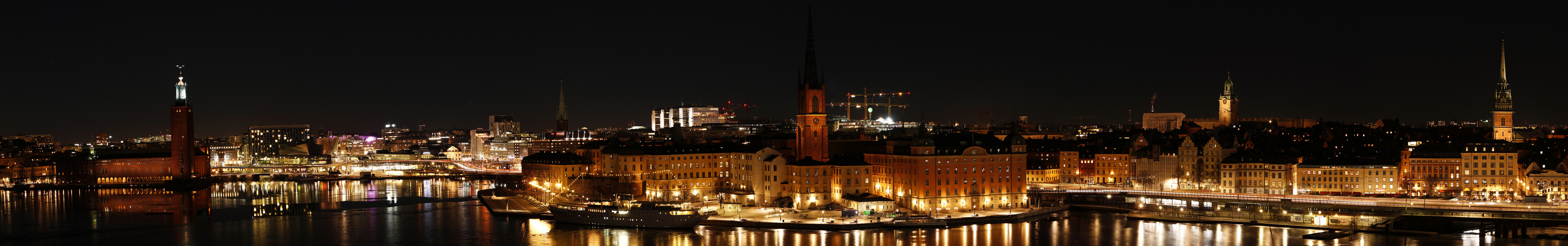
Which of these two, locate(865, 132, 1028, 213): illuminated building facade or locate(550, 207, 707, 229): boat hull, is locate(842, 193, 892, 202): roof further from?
locate(550, 207, 707, 229): boat hull

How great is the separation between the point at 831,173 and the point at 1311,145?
20.5 m

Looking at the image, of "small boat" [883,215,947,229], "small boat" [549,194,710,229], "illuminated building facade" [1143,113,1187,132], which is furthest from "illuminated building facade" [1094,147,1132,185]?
"illuminated building facade" [1143,113,1187,132]

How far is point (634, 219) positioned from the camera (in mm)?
32812

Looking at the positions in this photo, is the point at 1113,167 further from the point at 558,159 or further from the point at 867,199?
the point at 558,159

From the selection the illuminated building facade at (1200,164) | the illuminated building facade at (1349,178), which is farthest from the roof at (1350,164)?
the illuminated building facade at (1200,164)

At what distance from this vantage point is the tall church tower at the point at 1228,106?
68688mm

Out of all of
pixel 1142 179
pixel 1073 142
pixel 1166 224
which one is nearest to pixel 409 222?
pixel 1166 224

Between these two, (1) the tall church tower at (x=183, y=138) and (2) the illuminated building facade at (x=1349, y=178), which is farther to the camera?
(1) the tall church tower at (x=183, y=138)

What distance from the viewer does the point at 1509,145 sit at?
37.8 meters

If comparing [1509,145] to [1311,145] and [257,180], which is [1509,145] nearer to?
[1311,145]

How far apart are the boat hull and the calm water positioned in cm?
28

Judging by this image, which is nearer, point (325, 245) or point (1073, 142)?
point (325, 245)

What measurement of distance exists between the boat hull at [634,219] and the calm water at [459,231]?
0.28 meters

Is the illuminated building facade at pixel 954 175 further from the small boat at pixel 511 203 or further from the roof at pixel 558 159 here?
the roof at pixel 558 159
